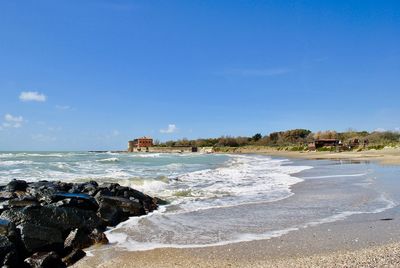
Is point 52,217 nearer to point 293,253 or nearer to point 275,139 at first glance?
point 293,253

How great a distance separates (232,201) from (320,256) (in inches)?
280

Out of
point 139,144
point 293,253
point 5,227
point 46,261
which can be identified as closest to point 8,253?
point 46,261

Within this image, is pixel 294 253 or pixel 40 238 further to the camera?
pixel 40 238

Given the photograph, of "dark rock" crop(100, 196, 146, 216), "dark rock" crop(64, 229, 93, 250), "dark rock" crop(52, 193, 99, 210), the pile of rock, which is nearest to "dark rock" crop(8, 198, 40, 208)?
the pile of rock

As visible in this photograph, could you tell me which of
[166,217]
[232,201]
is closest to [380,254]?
[166,217]

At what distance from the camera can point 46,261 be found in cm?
641

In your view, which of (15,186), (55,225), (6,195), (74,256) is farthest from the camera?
(15,186)

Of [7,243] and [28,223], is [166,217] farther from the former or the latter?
[7,243]

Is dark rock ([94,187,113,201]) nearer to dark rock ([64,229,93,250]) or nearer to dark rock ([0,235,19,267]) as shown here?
dark rock ([64,229,93,250])

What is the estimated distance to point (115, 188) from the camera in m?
14.0

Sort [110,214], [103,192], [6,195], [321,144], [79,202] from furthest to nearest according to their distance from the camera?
1. [321,144]
2. [103,192]
3. [6,195]
4. [79,202]
5. [110,214]

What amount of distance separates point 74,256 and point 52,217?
6.45ft

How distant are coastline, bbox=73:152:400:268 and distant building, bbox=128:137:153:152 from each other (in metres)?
147

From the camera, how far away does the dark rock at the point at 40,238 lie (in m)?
7.09
